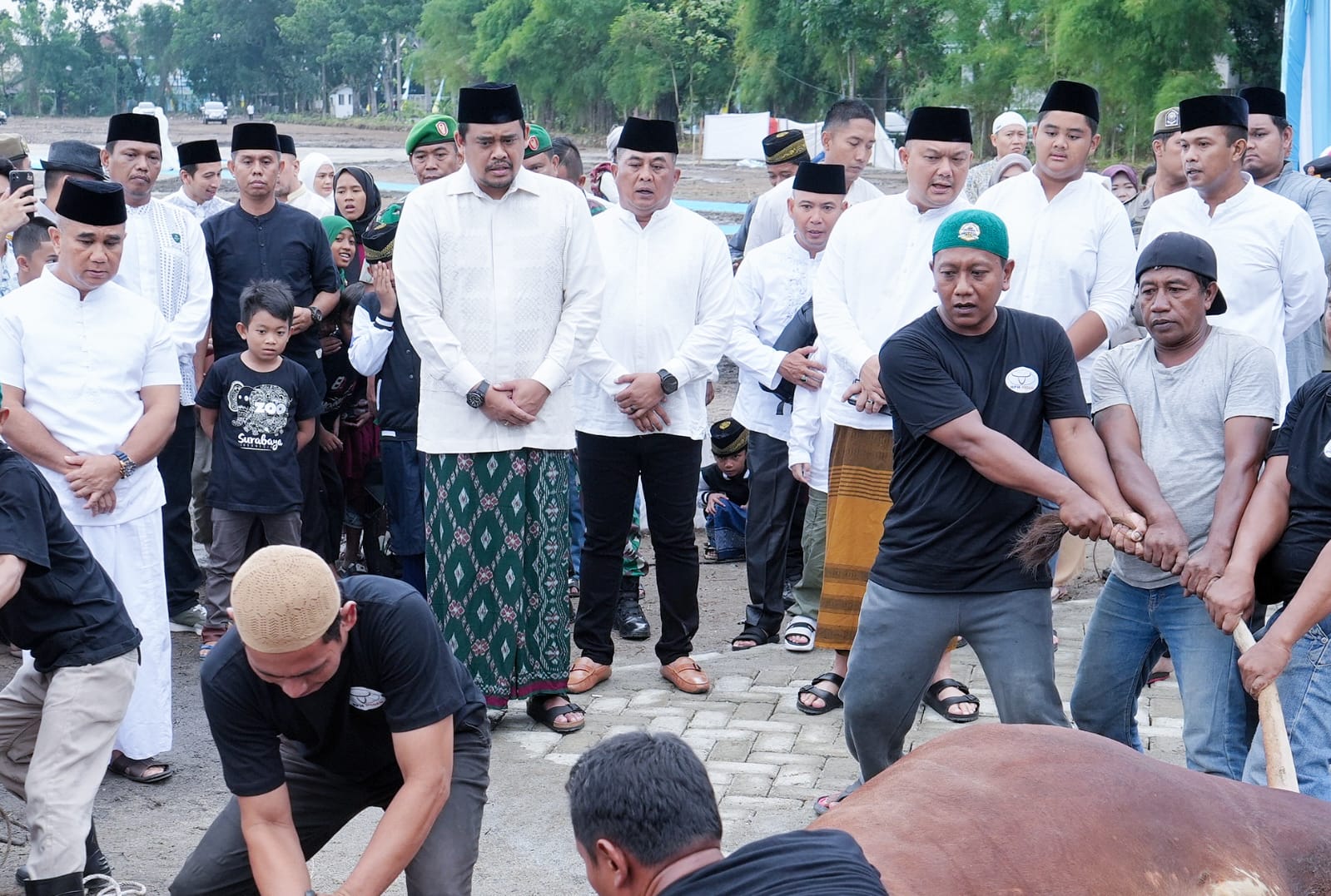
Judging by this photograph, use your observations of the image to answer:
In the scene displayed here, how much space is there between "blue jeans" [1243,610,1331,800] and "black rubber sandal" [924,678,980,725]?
192 centimetres

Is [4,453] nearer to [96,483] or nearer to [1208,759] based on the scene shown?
[96,483]

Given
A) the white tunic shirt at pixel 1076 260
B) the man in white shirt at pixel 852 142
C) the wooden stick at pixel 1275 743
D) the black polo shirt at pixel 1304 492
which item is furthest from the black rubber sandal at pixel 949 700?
the man in white shirt at pixel 852 142

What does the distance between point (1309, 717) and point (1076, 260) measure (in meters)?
2.43

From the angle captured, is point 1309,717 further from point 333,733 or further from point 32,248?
point 32,248

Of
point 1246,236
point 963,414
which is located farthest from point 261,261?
point 1246,236

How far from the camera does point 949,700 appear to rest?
19.4ft

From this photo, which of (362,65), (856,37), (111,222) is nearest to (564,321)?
(111,222)

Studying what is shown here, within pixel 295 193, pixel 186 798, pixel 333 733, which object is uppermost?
pixel 295 193

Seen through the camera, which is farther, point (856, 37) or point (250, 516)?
point (856, 37)

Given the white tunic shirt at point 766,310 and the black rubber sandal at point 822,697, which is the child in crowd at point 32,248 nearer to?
the white tunic shirt at point 766,310

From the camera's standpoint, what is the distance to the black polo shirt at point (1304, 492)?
4.11m

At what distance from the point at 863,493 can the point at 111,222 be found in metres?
3.11

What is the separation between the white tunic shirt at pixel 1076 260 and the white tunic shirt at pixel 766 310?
3.98ft

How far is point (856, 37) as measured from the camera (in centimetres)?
4522
